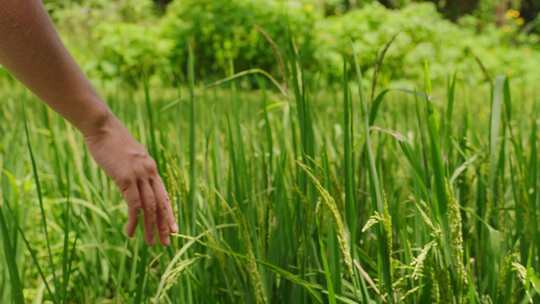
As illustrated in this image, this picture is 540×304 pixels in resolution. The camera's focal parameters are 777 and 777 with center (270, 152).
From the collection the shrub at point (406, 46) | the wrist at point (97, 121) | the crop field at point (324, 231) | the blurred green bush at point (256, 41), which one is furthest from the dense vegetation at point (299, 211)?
the shrub at point (406, 46)

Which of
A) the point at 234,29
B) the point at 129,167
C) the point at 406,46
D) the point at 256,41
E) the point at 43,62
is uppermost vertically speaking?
the point at 43,62

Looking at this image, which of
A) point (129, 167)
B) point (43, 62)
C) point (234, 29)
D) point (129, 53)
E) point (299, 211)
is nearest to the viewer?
point (43, 62)

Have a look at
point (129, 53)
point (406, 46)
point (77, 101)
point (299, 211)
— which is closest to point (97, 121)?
point (77, 101)

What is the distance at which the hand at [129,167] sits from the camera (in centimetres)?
104

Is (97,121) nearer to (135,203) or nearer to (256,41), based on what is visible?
(135,203)

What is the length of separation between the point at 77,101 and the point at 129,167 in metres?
0.11

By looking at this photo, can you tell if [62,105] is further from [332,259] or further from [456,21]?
[456,21]

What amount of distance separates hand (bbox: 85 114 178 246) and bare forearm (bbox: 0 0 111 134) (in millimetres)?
33

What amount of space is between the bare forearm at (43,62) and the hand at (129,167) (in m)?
0.03

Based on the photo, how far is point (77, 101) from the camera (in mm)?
993

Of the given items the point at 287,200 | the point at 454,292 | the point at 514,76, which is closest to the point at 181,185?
the point at 287,200

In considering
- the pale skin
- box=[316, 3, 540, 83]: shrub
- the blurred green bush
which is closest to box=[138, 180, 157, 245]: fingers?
the pale skin

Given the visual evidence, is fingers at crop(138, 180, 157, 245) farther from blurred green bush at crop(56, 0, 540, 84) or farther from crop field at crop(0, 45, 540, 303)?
blurred green bush at crop(56, 0, 540, 84)

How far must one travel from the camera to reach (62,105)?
990 mm
